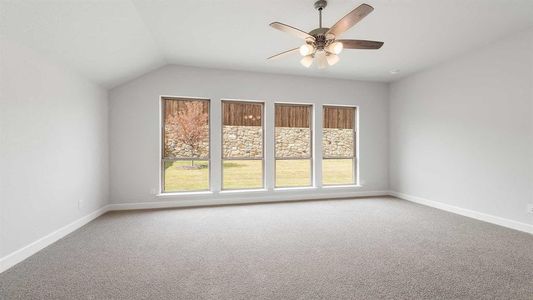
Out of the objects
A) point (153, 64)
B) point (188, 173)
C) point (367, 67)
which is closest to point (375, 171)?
point (367, 67)

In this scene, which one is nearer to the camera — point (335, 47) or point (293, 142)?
point (335, 47)

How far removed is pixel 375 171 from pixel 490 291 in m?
4.01

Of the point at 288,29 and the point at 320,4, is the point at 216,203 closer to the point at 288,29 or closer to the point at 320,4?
the point at 288,29

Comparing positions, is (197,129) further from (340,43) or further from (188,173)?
(340,43)

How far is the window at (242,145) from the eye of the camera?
508cm

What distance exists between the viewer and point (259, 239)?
3.04 metres

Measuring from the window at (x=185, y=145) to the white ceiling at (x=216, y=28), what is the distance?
93 centimetres

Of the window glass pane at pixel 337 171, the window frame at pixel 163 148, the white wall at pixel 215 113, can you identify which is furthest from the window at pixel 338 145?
the window frame at pixel 163 148

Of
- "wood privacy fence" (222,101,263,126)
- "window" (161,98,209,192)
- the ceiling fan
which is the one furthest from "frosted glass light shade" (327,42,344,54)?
"window" (161,98,209,192)

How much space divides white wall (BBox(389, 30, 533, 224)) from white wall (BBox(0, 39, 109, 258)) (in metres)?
6.16

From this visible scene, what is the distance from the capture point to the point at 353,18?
7.20 ft

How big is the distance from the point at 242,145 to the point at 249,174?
0.65 metres

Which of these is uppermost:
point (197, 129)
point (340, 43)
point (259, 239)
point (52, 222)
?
point (340, 43)

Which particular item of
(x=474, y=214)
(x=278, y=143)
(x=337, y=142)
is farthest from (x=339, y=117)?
(x=474, y=214)
